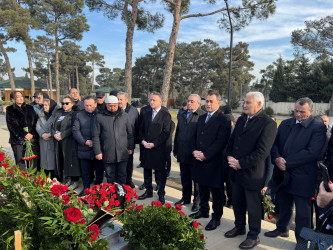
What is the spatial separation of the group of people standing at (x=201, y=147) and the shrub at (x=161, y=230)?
1.05 metres

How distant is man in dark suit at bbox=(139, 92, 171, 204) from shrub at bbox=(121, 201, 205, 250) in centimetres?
184

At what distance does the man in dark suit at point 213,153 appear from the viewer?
3561mm

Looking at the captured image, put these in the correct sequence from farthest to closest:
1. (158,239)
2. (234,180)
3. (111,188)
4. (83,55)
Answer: (83,55)
(234,180)
(111,188)
(158,239)

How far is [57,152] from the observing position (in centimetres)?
493

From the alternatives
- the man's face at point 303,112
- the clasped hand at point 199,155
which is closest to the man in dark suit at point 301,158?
the man's face at point 303,112

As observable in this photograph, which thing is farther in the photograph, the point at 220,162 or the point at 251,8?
the point at 251,8

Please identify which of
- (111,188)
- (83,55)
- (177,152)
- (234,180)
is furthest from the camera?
(83,55)

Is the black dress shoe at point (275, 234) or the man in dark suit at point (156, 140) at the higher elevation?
the man in dark suit at point (156, 140)

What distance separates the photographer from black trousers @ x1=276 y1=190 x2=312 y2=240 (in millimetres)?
3102

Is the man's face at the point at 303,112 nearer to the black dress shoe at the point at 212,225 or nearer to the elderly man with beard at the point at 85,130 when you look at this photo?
the black dress shoe at the point at 212,225

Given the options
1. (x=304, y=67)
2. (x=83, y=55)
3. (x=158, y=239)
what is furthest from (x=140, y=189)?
(x=83, y=55)

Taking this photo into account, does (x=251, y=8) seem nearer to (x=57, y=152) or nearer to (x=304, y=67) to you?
(x=57, y=152)

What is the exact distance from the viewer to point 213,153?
11.6ft

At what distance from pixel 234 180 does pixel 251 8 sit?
1045 cm
